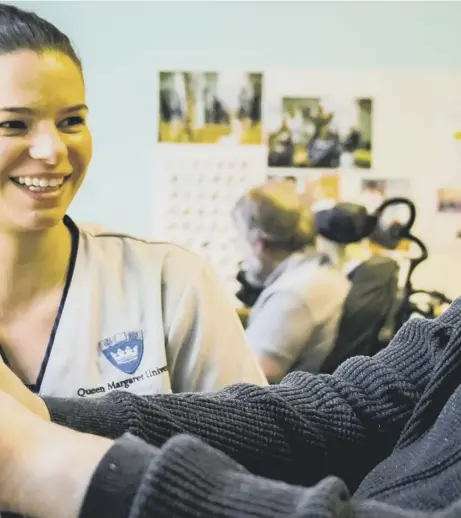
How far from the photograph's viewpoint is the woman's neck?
2.95 ft

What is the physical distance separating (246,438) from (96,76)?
2.19 metres

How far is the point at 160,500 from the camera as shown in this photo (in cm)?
35

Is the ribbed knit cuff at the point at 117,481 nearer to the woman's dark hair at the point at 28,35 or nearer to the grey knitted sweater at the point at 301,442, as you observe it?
the grey knitted sweater at the point at 301,442

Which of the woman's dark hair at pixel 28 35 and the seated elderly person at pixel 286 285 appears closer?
the woman's dark hair at pixel 28 35

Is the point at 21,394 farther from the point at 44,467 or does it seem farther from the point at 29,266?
the point at 29,266

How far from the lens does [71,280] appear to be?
2.98 ft

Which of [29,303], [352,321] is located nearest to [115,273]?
[29,303]

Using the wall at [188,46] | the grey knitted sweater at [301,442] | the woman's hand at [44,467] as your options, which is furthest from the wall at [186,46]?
the woman's hand at [44,467]

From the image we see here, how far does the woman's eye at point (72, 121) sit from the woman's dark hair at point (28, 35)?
0.25ft

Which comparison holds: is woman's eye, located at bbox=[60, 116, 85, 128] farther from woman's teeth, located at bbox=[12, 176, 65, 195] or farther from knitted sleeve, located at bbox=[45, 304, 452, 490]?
knitted sleeve, located at bbox=[45, 304, 452, 490]

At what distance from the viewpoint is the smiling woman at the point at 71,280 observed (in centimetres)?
84

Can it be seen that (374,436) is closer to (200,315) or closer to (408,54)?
(200,315)

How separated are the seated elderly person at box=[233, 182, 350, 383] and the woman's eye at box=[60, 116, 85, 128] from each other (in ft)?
3.13

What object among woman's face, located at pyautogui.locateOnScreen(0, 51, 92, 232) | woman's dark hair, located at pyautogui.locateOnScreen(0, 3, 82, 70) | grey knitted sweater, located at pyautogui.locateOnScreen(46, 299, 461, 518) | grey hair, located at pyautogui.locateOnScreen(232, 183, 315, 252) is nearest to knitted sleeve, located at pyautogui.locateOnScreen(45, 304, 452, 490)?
grey knitted sweater, located at pyautogui.locateOnScreen(46, 299, 461, 518)
